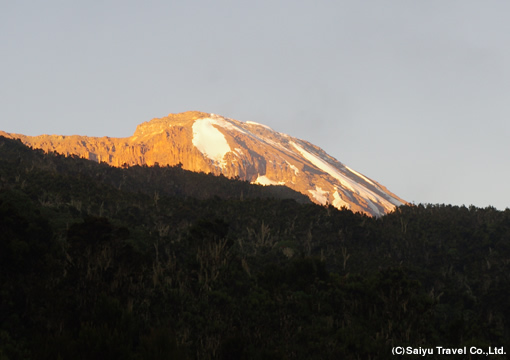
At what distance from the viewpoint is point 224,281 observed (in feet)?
111

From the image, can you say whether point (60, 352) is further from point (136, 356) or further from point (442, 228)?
point (442, 228)

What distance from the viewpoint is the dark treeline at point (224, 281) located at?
2208 centimetres

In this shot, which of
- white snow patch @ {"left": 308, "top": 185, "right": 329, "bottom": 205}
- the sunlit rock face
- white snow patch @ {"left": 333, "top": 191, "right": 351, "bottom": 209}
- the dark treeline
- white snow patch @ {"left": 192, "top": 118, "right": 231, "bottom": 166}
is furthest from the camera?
white snow patch @ {"left": 192, "top": 118, "right": 231, "bottom": 166}

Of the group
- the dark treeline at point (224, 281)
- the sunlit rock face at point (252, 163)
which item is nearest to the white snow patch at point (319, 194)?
the sunlit rock face at point (252, 163)

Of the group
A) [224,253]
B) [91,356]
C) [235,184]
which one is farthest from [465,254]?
[91,356]

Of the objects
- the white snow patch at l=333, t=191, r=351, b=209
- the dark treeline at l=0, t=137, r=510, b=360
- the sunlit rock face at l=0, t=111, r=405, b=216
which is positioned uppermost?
the sunlit rock face at l=0, t=111, r=405, b=216

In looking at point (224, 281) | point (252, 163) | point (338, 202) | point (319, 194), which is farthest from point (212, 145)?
point (224, 281)

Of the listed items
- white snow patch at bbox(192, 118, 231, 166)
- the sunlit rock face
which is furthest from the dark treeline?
white snow patch at bbox(192, 118, 231, 166)

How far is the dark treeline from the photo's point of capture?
22.1m

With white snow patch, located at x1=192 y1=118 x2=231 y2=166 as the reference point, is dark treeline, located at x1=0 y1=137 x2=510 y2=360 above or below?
below

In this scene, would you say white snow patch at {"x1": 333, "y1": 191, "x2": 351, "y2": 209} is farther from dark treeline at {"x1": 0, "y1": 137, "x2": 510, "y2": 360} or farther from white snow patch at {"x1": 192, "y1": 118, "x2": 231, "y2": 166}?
dark treeline at {"x1": 0, "y1": 137, "x2": 510, "y2": 360}

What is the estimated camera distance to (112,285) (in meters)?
25.1

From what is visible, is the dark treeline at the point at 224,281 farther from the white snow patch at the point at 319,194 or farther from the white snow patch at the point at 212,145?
the white snow patch at the point at 212,145

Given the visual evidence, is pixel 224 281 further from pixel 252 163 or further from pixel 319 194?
pixel 252 163
